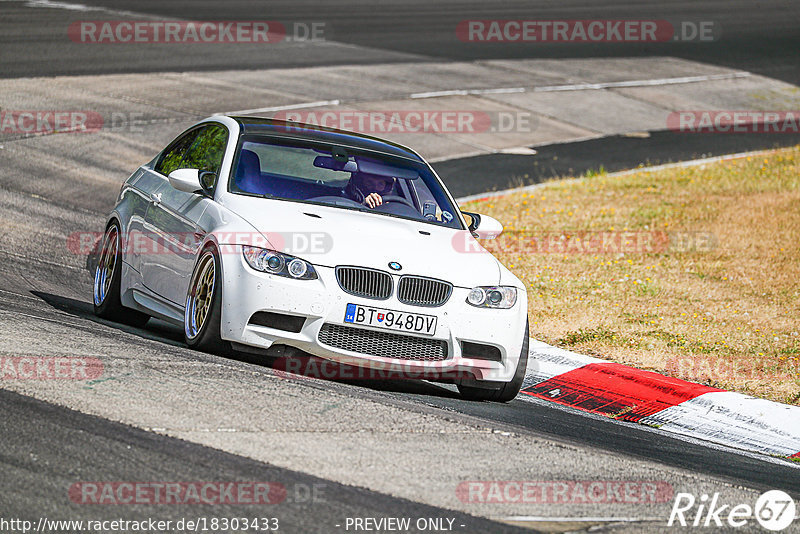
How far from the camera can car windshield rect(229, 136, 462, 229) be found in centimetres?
799

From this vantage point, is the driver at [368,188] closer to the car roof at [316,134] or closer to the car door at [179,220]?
Answer: the car roof at [316,134]

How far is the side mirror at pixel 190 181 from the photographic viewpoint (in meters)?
7.79

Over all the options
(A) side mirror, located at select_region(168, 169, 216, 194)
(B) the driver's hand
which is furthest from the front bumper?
(B) the driver's hand

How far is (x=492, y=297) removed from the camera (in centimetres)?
737

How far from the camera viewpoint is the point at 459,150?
62.7 ft

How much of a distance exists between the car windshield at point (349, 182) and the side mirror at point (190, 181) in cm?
20

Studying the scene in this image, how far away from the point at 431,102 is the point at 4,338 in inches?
633

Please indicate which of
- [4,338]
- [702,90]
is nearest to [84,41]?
[702,90]

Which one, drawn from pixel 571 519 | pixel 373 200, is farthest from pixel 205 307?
pixel 571 519

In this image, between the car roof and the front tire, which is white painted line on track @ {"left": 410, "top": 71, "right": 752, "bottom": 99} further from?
the front tire

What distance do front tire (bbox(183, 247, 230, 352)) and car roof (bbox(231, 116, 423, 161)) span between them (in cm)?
146

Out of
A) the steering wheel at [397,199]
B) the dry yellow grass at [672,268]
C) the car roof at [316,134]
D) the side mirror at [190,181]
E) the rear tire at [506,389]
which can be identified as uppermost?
the car roof at [316,134]

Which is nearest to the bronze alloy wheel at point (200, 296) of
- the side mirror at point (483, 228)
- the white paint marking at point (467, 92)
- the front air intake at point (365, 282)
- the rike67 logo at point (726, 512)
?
the front air intake at point (365, 282)

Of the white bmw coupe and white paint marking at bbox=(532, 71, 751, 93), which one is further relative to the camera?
white paint marking at bbox=(532, 71, 751, 93)
